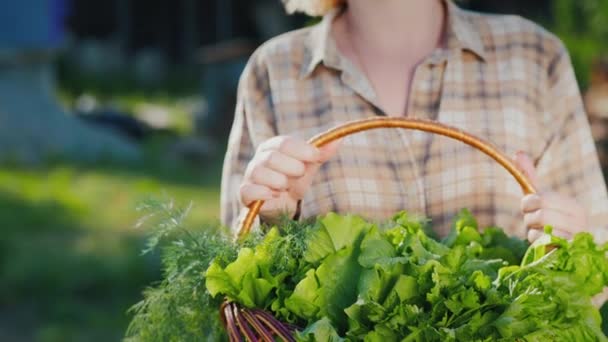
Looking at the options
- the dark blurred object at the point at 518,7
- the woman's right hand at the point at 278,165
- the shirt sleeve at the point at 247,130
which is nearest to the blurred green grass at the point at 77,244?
the shirt sleeve at the point at 247,130

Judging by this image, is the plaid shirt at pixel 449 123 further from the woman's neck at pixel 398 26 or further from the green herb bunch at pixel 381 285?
the green herb bunch at pixel 381 285

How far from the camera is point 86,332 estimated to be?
4586 millimetres

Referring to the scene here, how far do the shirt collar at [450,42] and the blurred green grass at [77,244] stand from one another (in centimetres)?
148

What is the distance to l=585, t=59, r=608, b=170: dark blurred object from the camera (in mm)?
5828

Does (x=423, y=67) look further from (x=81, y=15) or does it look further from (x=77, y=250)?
(x=81, y=15)

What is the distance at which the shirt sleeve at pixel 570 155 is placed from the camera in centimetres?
228

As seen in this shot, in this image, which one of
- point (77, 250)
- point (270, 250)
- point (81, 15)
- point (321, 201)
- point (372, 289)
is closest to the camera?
point (372, 289)

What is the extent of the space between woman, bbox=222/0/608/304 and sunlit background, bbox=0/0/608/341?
2.11 m

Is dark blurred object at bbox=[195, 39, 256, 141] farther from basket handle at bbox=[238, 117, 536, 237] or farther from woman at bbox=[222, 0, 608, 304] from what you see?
basket handle at bbox=[238, 117, 536, 237]

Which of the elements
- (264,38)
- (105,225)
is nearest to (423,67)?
(105,225)

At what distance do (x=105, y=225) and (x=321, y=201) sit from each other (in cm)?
364

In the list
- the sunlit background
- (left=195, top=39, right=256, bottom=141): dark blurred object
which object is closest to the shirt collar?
the sunlit background

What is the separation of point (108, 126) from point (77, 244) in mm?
2721

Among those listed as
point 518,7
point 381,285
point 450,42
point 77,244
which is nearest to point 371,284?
point 381,285
